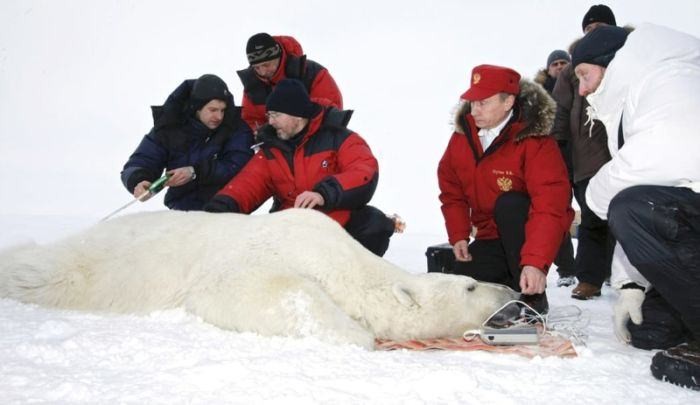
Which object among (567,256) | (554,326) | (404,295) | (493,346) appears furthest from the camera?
(567,256)

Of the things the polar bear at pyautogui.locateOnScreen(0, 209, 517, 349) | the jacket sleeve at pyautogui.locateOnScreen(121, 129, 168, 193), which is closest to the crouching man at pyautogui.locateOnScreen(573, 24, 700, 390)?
the polar bear at pyautogui.locateOnScreen(0, 209, 517, 349)

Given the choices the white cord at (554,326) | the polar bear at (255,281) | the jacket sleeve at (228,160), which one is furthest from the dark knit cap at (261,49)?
the white cord at (554,326)

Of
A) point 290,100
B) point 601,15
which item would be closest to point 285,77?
point 290,100

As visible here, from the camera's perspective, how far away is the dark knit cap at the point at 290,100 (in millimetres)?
5289

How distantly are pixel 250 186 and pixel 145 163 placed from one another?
1.20 meters

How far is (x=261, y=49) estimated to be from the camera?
249 inches

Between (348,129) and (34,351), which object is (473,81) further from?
(34,351)

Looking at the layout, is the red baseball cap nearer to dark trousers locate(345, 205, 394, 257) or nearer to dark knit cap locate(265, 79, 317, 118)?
dark knit cap locate(265, 79, 317, 118)

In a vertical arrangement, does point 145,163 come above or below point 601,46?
below

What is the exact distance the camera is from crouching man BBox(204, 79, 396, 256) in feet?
17.4

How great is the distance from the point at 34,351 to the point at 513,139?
3.38 m

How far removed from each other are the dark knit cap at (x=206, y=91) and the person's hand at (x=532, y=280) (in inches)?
132

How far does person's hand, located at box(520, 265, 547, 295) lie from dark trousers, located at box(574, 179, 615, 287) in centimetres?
193

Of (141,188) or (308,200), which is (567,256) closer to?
(308,200)
